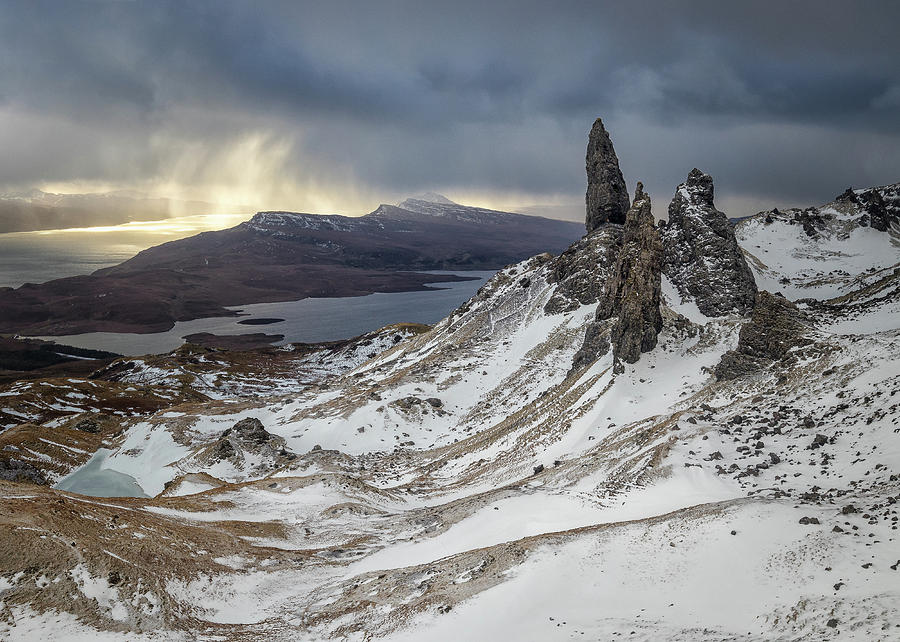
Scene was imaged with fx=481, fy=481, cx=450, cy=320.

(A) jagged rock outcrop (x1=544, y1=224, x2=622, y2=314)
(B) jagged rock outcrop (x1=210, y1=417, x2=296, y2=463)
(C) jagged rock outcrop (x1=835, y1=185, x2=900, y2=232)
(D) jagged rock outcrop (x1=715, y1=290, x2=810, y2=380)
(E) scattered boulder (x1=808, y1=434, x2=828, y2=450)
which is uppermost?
(C) jagged rock outcrop (x1=835, y1=185, x2=900, y2=232)

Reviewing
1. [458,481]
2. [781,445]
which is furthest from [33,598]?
[781,445]

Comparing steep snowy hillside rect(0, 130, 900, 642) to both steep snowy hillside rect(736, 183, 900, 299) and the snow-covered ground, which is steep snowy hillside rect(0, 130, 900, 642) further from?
steep snowy hillside rect(736, 183, 900, 299)

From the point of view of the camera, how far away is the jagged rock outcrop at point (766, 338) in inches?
1185

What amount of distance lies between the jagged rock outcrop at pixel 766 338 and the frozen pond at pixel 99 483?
55.4 metres

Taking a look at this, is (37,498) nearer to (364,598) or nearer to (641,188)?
(364,598)

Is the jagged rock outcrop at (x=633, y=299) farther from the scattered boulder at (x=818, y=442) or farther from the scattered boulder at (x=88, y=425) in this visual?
the scattered boulder at (x=88, y=425)

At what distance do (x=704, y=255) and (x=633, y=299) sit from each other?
60.3ft

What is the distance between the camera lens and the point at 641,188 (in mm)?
55094

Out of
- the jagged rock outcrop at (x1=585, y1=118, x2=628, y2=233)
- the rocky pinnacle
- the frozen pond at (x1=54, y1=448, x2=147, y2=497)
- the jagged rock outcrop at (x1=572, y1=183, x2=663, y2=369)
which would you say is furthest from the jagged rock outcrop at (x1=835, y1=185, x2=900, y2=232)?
the frozen pond at (x1=54, y1=448, x2=147, y2=497)

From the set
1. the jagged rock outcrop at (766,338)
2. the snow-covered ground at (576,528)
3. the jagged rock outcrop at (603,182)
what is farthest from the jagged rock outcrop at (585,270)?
the jagged rock outcrop at (766,338)

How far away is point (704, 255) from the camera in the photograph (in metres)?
55.2

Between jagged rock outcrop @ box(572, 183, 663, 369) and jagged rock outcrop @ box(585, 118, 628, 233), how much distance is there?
78.5 ft

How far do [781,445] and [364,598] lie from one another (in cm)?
1878

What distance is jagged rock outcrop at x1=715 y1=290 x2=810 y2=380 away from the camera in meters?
30.1
